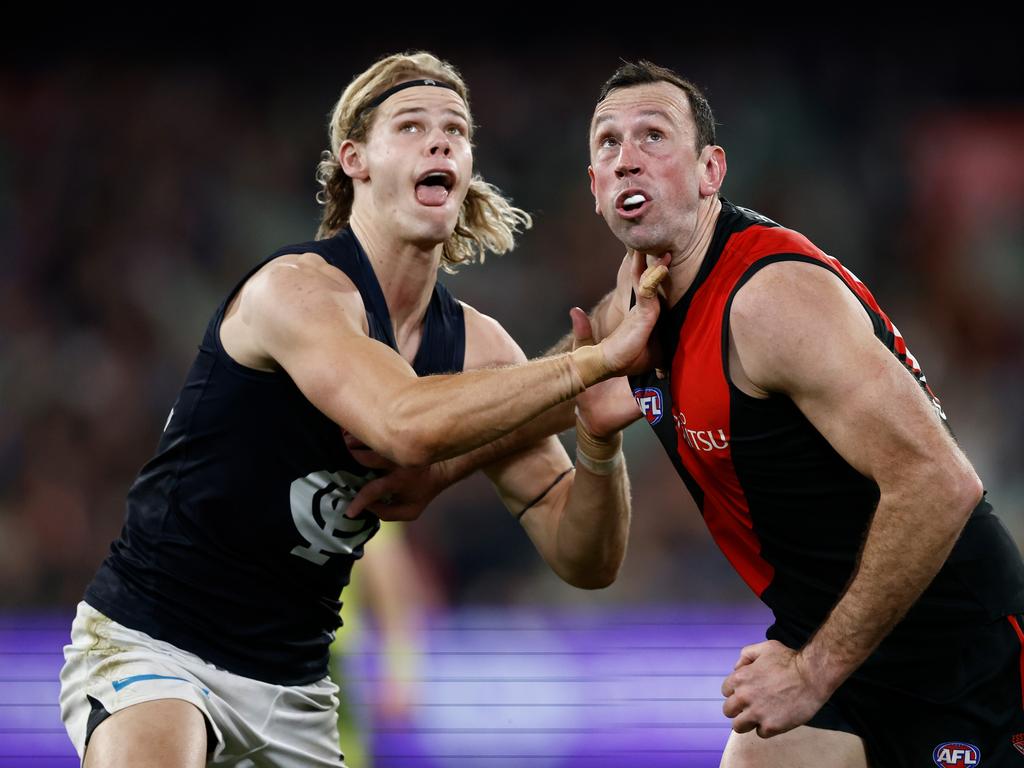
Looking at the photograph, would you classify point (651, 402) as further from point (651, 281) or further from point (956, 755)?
point (956, 755)

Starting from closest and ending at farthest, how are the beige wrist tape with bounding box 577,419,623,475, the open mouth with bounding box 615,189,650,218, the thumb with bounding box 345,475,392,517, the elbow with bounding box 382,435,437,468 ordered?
the elbow with bounding box 382,435,437,468
the open mouth with bounding box 615,189,650,218
the thumb with bounding box 345,475,392,517
the beige wrist tape with bounding box 577,419,623,475

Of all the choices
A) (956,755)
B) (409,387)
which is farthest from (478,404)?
(956,755)

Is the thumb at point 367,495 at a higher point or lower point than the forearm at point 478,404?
lower

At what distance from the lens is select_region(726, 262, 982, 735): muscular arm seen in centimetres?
301

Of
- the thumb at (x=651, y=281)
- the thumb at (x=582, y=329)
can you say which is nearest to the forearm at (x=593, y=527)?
the thumb at (x=582, y=329)

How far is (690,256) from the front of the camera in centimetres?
359

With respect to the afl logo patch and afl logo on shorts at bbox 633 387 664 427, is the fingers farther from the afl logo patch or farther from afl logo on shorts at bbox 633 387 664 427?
the afl logo patch

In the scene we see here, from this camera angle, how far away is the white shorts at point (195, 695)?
143 inches

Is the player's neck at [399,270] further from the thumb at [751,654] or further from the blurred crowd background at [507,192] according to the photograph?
the blurred crowd background at [507,192]

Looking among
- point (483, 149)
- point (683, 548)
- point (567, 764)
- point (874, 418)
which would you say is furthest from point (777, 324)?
point (483, 149)

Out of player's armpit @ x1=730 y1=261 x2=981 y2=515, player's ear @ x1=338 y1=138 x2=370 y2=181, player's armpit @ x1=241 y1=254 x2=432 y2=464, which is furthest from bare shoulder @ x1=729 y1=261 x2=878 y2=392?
player's ear @ x1=338 y1=138 x2=370 y2=181

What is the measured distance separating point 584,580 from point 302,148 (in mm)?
6756

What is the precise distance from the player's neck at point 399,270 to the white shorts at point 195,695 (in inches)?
47.9

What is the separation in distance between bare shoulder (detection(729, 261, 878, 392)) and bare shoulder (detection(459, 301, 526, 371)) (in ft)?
4.34
